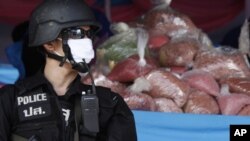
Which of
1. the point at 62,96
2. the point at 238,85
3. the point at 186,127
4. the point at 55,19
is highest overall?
the point at 55,19

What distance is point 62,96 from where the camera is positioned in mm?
1514

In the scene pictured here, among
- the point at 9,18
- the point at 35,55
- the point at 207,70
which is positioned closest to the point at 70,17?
the point at 35,55

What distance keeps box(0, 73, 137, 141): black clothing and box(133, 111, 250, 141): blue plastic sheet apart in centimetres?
104

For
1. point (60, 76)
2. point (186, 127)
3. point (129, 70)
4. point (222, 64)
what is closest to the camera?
point (60, 76)

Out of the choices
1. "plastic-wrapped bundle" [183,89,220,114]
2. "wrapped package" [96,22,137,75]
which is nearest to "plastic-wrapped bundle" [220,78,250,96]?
"plastic-wrapped bundle" [183,89,220,114]

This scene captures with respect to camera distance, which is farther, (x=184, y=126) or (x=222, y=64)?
(x=222, y=64)

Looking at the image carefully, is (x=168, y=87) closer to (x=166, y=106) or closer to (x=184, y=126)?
(x=166, y=106)

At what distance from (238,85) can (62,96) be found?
5.02 ft

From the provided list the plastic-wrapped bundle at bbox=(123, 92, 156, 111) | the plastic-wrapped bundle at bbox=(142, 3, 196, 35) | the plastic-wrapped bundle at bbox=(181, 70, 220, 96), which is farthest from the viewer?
the plastic-wrapped bundle at bbox=(142, 3, 196, 35)

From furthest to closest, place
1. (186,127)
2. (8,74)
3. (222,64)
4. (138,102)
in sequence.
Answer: (8,74)
(222,64)
(138,102)
(186,127)

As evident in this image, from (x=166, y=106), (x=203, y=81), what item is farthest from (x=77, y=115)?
(x=203, y=81)

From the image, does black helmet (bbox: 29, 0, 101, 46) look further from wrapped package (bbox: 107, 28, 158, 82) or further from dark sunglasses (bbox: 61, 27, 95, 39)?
wrapped package (bbox: 107, 28, 158, 82)

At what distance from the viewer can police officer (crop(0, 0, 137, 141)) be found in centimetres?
144

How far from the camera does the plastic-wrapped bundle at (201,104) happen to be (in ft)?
8.91
